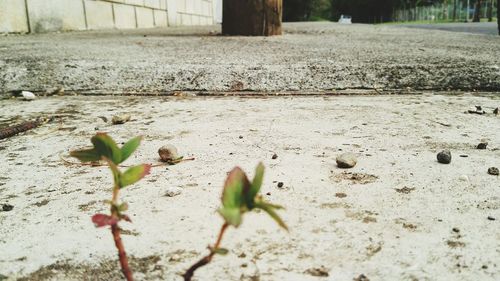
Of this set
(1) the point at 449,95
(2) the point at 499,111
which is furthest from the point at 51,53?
(2) the point at 499,111

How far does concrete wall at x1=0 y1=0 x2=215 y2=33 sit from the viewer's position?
4.00 metres

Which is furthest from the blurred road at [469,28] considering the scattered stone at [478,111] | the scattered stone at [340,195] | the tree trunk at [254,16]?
the scattered stone at [340,195]

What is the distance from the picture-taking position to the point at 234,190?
1.22 ft

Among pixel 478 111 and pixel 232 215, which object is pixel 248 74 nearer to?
pixel 478 111

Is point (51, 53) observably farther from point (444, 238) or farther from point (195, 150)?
point (444, 238)

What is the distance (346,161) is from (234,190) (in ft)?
2.12

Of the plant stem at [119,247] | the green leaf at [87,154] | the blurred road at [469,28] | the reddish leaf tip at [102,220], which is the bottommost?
the plant stem at [119,247]

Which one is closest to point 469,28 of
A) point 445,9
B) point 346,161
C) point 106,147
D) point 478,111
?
point 478,111

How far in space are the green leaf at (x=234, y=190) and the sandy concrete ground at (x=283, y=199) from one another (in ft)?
0.85

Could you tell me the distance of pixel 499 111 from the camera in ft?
4.81

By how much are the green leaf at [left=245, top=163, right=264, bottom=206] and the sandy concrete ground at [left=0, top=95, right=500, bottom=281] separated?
0.85 feet

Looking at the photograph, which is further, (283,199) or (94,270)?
(283,199)

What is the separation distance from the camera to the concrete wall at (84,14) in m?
4.00

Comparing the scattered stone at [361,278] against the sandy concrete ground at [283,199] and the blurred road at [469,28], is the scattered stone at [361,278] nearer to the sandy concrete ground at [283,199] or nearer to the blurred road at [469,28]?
the sandy concrete ground at [283,199]
